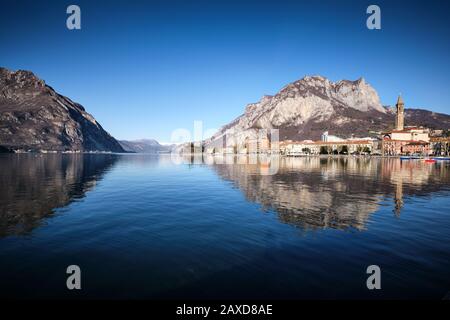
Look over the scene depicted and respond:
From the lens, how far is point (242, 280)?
11.9 meters

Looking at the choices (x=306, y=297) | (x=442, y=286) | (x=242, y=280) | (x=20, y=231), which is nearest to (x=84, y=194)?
(x=20, y=231)

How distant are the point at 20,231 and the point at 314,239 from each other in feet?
68.5

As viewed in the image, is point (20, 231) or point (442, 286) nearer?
point (442, 286)

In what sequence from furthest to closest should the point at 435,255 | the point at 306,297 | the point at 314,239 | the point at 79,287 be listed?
1. the point at 314,239
2. the point at 435,255
3. the point at 79,287
4. the point at 306,297

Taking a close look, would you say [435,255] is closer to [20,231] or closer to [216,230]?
[216,230]

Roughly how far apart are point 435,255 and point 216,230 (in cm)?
1375

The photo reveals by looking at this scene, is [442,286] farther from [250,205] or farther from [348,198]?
[348,198]

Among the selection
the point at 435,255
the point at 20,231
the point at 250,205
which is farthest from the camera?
the point at 250,205

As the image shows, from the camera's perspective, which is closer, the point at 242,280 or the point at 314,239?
the point at 242,280

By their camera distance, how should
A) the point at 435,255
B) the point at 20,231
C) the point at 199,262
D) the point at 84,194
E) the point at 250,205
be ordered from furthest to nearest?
the point at 84,194
the point at 250,205
the point at 20,231
the point at 435,255
the point at 199,262

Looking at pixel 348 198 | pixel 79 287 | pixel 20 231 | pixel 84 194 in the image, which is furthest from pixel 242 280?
pixel 84 194

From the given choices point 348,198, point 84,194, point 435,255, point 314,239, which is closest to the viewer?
point 435,255

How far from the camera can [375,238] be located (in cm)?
1789

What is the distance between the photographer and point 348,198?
32.7 metres
